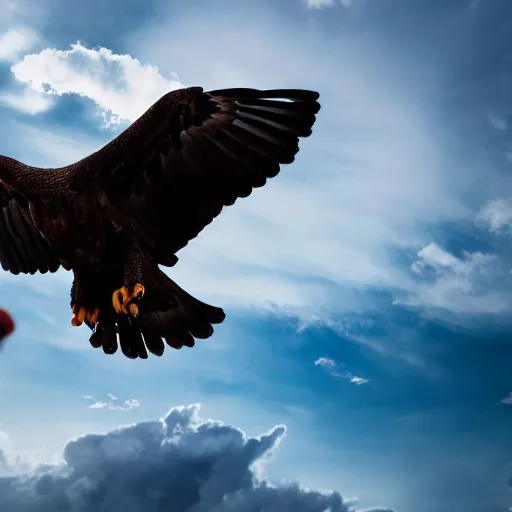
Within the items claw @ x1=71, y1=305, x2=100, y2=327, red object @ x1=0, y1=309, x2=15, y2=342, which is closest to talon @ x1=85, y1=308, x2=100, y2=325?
claw @ x1=71, y1=305, x2=100, y2=327

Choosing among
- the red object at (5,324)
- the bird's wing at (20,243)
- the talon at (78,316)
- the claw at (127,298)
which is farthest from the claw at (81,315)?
the red object at (5,324)

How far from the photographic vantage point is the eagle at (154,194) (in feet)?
14.4

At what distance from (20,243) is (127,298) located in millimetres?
1556

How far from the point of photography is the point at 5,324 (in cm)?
216

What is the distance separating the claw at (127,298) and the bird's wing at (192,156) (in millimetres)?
356

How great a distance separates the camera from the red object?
214cm

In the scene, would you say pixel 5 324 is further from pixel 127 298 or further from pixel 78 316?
pixel 78 316

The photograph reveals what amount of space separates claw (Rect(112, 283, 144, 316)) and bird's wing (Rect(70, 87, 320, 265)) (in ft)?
1.17

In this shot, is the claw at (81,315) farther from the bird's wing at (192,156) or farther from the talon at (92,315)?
the bird's wing at (192,156)

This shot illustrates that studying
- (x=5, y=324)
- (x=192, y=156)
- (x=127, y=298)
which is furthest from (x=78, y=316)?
(x=5, y=324)

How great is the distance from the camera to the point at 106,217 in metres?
4.64

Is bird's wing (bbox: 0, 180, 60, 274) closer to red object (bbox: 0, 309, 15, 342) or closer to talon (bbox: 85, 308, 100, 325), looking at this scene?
talon (bbox: 85, 308, 100, 325)

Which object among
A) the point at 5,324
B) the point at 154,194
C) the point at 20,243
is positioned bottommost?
the point at 5,324

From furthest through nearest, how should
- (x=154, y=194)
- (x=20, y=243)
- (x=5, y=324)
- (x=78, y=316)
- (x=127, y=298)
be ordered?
(x=20, y=243) → (x=78, y=316) → (x=154, y=194) → (x=127, y=298) → (x=5, y=324)
